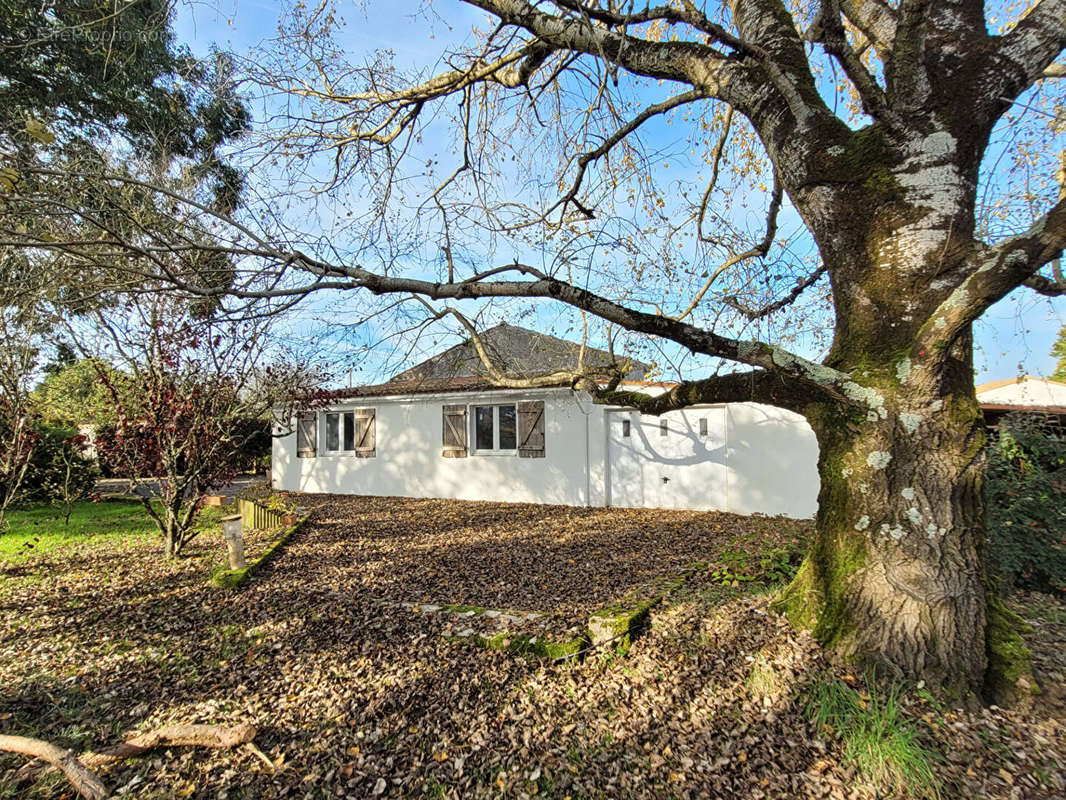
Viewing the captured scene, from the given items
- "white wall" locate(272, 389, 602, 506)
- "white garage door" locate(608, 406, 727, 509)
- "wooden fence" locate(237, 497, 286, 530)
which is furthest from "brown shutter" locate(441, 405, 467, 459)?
"wooden fence" locate(237, 497, 286, 530)

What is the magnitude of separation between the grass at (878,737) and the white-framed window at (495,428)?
29.8 feet

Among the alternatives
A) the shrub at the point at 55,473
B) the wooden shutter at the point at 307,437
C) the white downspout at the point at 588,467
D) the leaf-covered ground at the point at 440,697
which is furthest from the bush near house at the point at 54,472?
the white downspout at the point at 588,467

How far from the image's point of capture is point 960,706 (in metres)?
2.55

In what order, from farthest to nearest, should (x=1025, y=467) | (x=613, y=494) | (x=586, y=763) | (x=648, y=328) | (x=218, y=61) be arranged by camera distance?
1. (x=613, y=494)
2. (x=1025, y=467)
3. (x=218, y=61)
4. (x=648, y=328)
5. (x=586, y=763)

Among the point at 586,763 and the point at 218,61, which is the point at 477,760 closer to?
the point at 586,763

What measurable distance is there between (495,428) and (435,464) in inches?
69.8

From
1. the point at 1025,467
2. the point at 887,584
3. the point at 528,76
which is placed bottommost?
the point at 887,584

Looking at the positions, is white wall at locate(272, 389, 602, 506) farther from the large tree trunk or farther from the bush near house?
the large tree trunk

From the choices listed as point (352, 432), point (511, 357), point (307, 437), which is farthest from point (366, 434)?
point (511, 357)

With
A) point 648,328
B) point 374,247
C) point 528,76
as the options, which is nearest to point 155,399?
point 374,247

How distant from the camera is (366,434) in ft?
43.3

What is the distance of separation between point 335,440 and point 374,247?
10.5 metres

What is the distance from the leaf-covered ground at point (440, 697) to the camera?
7.67ft

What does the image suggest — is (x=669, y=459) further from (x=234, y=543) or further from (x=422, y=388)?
(x=234, y=543)
